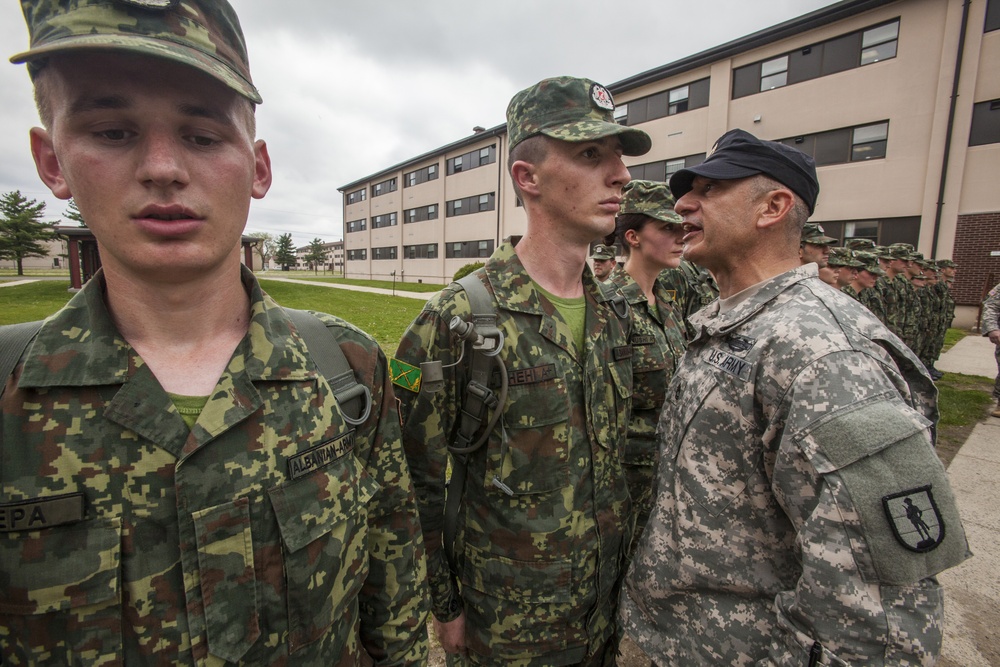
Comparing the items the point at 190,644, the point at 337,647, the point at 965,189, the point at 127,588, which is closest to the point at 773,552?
the point at 337,647

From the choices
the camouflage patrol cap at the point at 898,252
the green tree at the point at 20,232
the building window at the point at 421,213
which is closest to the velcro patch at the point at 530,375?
the camouflage patrol cap at the point at 898,252

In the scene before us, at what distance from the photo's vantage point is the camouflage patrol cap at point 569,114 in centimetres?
214

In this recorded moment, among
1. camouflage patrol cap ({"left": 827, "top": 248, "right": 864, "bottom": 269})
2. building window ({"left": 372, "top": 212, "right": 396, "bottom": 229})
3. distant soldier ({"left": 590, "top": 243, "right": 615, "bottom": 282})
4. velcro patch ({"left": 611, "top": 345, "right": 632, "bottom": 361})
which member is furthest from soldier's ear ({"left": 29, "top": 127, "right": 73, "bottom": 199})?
building window ({"left": 372, "top": 212, "right": 396, "bottom": 229})

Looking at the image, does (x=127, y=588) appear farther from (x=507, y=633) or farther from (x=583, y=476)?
(x=583, y=476)

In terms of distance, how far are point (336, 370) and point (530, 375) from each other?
0.88 meters

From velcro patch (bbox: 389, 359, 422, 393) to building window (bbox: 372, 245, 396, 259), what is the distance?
4452cm

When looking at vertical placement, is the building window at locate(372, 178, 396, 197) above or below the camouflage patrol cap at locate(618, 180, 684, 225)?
above

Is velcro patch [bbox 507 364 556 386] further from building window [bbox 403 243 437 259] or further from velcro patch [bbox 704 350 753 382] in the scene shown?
building window [bbox 403 243 437 259]

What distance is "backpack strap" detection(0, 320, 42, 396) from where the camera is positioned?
102cm

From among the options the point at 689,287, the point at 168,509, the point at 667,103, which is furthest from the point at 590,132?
the point at 667,103

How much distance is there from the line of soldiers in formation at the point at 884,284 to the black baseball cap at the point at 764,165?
282 cm

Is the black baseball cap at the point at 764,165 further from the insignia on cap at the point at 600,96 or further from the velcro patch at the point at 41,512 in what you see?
the velcro patch at the point at 41,512

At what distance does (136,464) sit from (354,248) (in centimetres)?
5610

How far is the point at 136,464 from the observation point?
3.41ft
